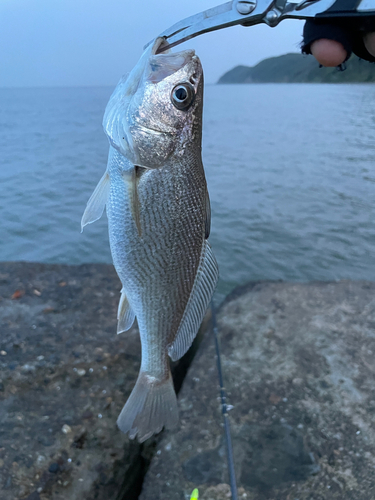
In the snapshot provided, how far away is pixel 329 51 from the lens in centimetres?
179

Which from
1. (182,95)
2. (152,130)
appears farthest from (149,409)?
(182,95)

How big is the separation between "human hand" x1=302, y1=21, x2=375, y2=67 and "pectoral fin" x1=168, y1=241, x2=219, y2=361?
3.56 ft

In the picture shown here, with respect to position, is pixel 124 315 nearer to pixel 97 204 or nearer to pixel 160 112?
pixel 97 204

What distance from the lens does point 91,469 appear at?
2129 millimetres

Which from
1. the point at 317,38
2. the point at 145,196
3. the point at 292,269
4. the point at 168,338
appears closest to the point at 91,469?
the point at 168,338

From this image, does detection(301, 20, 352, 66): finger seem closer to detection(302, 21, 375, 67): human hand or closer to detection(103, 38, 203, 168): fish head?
detection(302, 21, 375, 67): human hand

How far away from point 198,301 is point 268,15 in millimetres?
1330

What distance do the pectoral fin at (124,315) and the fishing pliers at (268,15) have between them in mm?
1125

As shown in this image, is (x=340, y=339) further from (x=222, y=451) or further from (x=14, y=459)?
(x=14, y=459)

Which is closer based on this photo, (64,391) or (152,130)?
(152,130)

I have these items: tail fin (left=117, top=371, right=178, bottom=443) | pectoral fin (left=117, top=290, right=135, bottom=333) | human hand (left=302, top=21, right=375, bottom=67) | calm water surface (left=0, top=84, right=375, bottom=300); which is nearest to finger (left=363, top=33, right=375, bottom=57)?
human hand (left=302, top=21, right=375, bottom=67)

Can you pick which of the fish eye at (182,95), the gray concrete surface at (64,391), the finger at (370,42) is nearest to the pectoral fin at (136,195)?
the fish eye at (182,95)

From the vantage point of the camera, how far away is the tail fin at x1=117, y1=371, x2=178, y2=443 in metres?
1.73

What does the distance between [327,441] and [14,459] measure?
6.01 ft
